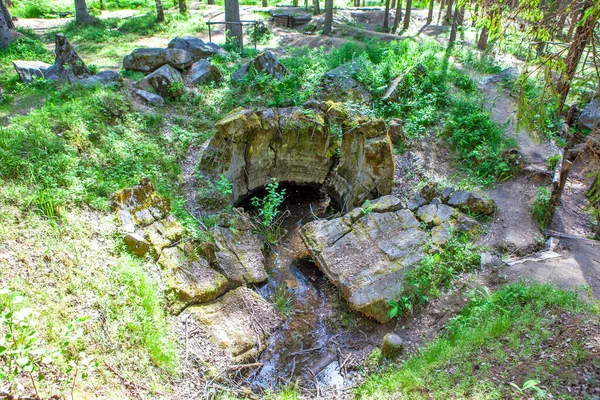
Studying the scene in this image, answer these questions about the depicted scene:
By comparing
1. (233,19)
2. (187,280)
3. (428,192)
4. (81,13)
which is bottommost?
(187,280)

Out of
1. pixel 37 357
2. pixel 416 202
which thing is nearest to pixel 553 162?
pixel 416 202

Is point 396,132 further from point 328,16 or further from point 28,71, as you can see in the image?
point 328,16

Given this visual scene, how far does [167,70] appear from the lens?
12.0 metres

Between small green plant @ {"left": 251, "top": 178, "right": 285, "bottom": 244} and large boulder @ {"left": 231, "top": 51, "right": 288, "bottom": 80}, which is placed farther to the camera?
large boulder @ {"left": 231, "top": 51, "right": 288, "bottom": 80}

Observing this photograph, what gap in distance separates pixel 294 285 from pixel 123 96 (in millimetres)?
7237

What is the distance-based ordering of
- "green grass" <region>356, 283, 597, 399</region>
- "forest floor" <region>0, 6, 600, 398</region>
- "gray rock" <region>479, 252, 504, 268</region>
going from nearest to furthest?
"green grass" <region>356, 283, 597, 399</region> → "forest floor" <region>0, 6, 600, 398</region> → "gray rock" <region>479, 252, 504, 268</region>

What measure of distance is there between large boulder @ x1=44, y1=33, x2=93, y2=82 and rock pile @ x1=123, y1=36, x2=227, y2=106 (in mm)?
1711

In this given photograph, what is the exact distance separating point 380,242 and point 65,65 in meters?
10.6

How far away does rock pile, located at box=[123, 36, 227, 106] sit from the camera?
11.7 metres

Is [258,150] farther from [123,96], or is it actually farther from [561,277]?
[561,277]

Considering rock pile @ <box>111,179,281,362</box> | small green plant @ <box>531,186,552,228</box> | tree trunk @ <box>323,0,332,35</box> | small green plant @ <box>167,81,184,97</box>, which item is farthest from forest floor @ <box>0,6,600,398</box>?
tree trunk @ <box>323,0,332,35</box>

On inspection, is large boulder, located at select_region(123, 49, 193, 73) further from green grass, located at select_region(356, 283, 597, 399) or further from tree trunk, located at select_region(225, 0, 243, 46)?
green grass, located at select_region(356, 283, 597, 399)

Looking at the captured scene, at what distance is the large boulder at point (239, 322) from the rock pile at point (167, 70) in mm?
7095

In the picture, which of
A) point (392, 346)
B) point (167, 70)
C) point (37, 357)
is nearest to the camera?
point (37, 357)
